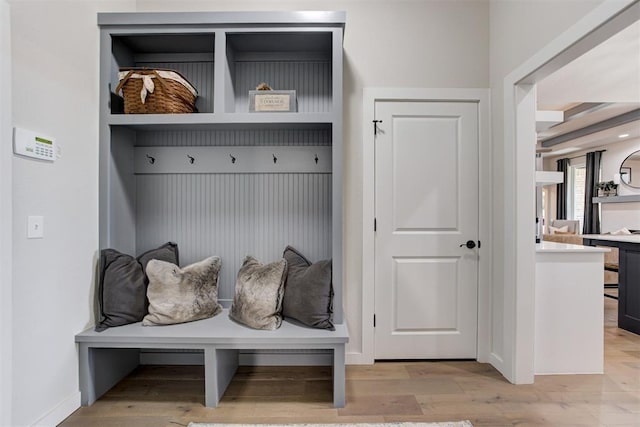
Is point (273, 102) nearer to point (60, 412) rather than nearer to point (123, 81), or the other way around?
point (123, 81)

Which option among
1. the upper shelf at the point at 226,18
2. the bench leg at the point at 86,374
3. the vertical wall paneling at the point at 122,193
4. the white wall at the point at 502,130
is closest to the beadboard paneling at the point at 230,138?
the vertical wall paneling at the point at 122,193

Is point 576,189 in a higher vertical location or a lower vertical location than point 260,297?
higher

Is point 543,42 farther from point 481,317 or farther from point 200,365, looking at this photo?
point 200,365

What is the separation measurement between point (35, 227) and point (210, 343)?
1082mm

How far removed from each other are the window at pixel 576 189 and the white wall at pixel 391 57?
7.46m

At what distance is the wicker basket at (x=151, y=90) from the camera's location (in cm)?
212

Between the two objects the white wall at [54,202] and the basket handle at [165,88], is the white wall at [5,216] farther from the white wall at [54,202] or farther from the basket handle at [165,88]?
the basket handle at [165,88]

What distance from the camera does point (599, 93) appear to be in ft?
12.8

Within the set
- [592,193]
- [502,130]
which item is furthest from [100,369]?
[592,193]

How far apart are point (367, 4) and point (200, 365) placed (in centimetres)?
302

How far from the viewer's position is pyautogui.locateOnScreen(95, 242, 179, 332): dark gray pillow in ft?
6.75

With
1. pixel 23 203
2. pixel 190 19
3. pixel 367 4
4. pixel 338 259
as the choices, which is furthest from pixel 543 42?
pixel 23 203

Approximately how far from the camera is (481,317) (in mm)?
2592

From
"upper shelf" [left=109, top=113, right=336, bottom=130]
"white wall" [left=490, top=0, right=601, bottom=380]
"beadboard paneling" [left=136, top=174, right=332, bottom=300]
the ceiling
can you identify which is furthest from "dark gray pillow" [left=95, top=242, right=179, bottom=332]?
the ceiling
